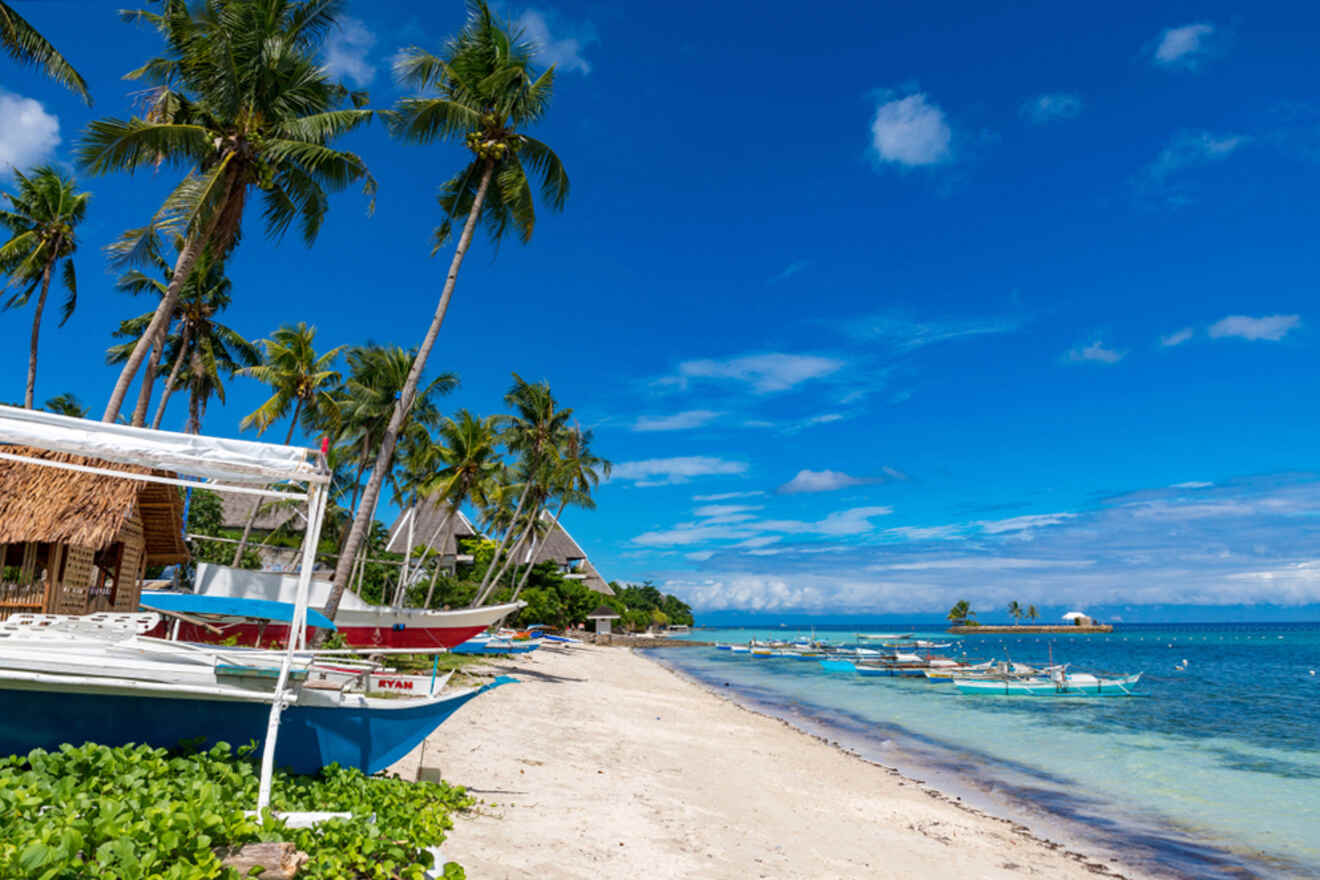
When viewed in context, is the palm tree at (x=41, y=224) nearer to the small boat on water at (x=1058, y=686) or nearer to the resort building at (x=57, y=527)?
the resort building at (x=57, y=527)

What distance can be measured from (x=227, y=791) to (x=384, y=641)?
16237 millimetres

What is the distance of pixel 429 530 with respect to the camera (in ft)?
154

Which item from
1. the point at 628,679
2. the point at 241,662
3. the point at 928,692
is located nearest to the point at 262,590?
the point at 241,662

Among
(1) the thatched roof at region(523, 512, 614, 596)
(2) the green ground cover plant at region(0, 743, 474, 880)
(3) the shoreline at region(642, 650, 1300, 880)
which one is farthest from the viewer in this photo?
(1) the thatched roof at region(523, 512, 614, 596)

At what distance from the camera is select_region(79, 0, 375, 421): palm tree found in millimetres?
12203

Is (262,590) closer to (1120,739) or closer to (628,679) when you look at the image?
(628,679)

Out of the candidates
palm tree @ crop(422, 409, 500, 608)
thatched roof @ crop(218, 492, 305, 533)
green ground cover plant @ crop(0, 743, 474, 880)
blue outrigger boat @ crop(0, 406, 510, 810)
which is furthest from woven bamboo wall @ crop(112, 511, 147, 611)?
thatched roof @ crop(218, 492, 305, 533)

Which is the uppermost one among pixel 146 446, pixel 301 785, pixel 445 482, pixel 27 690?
pixel 445 482

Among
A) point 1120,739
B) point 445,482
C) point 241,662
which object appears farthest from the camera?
point 445,482

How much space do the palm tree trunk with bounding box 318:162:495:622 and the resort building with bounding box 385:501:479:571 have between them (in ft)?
97.8

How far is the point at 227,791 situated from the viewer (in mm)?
5027

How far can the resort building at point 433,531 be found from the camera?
142 feet

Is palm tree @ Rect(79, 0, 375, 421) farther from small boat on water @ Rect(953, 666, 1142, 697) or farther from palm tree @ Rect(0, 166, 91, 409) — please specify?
small boat on water @ Rect(953, 666, 1142, 697)

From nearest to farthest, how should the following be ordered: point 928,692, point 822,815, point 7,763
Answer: point 7,763 < point 822,815 < point 928,692
